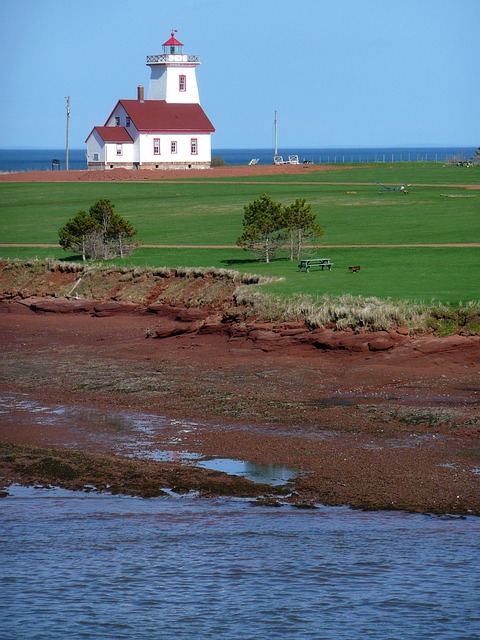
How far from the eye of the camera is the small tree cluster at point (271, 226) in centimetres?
3569

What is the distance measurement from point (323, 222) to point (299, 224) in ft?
36.2

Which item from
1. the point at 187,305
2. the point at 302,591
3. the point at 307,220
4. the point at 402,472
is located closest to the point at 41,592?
the point at 302,591

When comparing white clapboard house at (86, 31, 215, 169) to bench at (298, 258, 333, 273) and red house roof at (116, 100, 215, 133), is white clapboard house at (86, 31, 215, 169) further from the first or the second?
bench at (298, 258, 333, 273)

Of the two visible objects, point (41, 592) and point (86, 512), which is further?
point (86, 512)

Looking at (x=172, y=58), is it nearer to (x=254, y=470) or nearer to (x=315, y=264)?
(x=315, y=264)

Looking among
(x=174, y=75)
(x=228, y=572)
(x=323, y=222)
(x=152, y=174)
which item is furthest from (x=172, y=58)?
(x=228, y=572)

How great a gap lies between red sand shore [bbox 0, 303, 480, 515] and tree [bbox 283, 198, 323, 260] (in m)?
8.27

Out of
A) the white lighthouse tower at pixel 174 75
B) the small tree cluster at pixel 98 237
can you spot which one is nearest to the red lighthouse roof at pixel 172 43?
the white lighthouse tower at pixel 174 75

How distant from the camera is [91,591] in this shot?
489 inches

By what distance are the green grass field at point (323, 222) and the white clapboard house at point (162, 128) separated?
15416 millimetres

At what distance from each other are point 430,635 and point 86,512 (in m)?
5.41

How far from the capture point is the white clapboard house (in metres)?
89.9

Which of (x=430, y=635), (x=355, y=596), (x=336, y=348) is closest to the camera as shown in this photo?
(x=430, y=635)

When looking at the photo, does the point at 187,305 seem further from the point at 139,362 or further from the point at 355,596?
the point at 355,596
